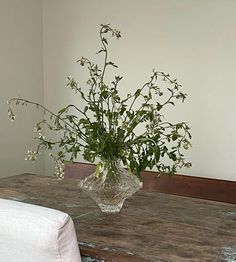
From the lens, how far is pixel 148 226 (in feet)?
4.76

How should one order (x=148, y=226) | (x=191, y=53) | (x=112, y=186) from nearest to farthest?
1. (x=148, y=226)
2. (x=112, y=186)
3. (x=191, y=53)

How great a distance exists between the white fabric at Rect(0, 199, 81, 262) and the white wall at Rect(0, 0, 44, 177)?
6.95 feet

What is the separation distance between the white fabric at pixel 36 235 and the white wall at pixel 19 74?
6.95ft

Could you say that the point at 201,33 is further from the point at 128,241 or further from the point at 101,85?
the point at 128,241

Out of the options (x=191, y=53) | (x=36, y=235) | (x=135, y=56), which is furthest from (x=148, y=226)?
(x=135, y=56)

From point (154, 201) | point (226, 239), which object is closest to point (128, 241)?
point (226, 239)

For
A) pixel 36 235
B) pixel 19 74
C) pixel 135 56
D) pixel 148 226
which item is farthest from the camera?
pixel 19 74

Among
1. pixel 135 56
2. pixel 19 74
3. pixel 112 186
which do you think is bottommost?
pixel 112 186

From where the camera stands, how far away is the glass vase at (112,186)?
1.60 metres

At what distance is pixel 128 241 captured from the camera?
1295 mm

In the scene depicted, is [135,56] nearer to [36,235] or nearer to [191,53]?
[191,53]

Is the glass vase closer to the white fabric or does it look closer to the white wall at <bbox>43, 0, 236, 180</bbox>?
the white fabric

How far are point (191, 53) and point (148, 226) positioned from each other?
151 centimetres

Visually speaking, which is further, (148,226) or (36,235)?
(148,226)
